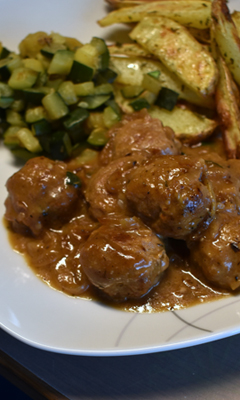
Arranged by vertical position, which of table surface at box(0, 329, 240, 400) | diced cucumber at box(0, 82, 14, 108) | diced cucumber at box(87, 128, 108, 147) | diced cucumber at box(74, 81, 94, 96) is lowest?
table surface at box(0, 329, 240, 400)

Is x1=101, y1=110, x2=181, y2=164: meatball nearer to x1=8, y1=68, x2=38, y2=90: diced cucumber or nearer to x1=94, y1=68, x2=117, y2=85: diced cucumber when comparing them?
x1=94, y1=68, x2=117, y2=85: diced cucumber

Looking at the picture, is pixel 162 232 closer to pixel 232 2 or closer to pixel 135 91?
pixel 135 91

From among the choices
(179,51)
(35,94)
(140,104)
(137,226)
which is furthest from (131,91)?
(137,226)

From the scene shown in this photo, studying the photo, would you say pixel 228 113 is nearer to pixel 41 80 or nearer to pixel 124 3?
pixel 41 80

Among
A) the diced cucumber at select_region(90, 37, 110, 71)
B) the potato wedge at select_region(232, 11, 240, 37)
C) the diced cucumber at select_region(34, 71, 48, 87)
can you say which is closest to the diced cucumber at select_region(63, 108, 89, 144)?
the diced cucumber at select_region(34, 71, 48, 87)

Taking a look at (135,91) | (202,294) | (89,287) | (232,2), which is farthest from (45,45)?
(202,294)

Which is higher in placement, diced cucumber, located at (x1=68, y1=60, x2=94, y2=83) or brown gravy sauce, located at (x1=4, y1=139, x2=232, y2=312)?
diced cucumber, located at (x1=68, y1=60, x2=94, y2=83)

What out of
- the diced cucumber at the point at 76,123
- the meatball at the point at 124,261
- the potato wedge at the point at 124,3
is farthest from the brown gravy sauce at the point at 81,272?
the potato wedge at the point at 124,3
